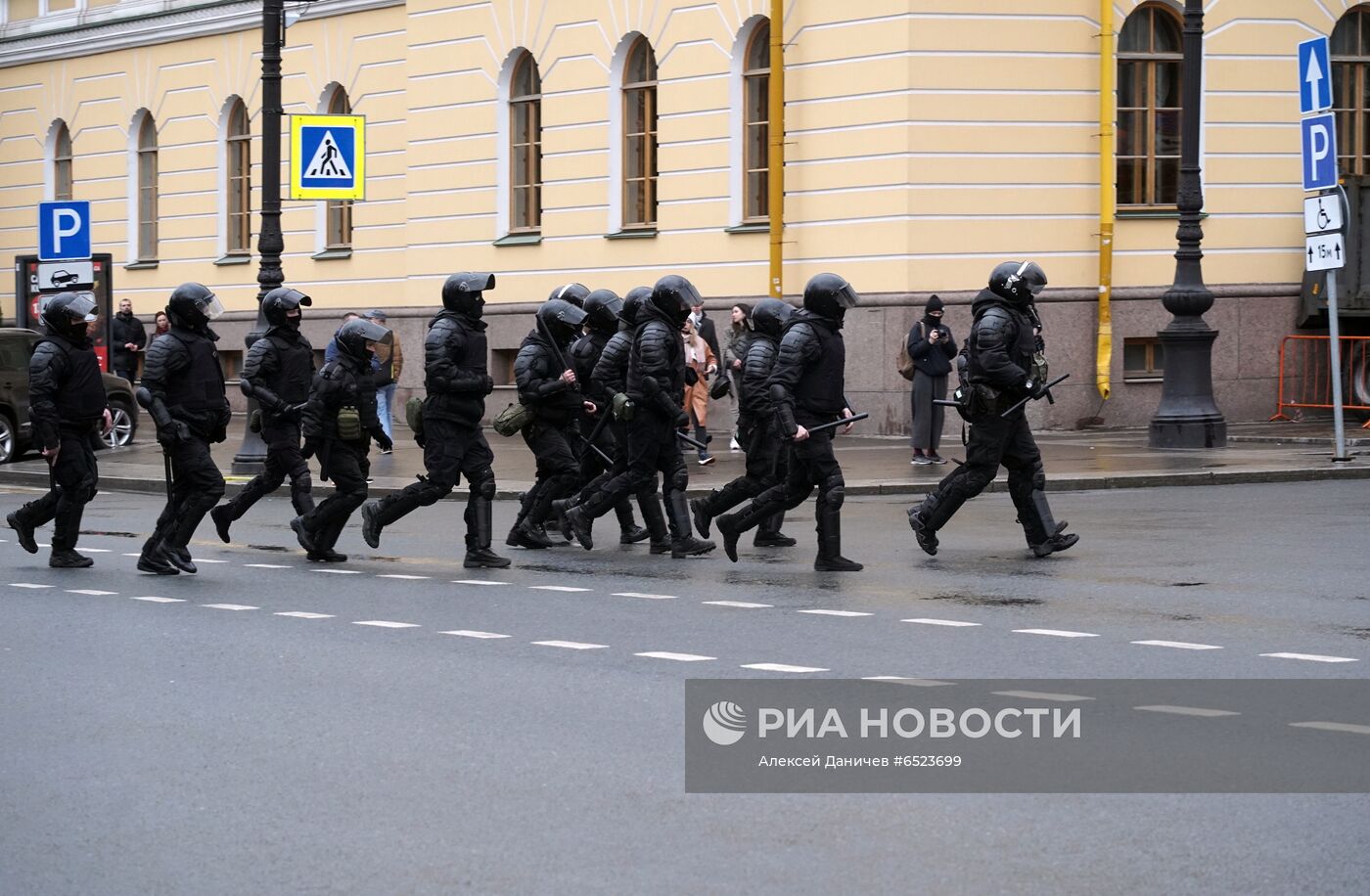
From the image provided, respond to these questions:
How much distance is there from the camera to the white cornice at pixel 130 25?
3597 centimetres

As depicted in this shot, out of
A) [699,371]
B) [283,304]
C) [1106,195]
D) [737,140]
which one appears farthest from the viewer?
[737,140]

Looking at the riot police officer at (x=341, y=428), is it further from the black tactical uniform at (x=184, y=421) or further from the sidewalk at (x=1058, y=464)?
the sidewalk at (x=1058, y=464)

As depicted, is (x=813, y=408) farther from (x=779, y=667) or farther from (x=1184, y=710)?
(x=1184, y=710)

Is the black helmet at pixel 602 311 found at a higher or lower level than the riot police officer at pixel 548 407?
higher

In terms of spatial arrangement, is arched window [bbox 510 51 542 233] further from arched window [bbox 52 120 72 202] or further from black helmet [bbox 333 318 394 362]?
black helmet [bbox 333 318 394 362]

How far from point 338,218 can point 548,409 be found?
20.8 metres

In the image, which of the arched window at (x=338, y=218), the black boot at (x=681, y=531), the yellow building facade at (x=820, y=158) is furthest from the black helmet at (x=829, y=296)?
the arched window at (x=338, y=218)

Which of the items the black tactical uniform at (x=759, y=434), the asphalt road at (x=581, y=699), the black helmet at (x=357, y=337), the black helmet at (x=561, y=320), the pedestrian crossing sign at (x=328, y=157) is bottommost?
the asphalt road at (x=581, y=699)

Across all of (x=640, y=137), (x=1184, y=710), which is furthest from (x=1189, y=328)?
(x=1184, y=710)

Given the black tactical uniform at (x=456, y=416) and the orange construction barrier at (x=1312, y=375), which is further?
the orange construction barrier at (x=1312, y=375)

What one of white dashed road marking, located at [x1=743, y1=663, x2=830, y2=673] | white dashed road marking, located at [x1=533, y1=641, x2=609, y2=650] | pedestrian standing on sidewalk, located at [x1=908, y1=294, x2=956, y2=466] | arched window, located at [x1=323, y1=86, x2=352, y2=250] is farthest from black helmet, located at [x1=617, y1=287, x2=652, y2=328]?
arched window, located at [x1=323, y1=86, x2=352, y2=250]

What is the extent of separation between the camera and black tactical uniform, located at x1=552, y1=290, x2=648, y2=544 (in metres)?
15.7

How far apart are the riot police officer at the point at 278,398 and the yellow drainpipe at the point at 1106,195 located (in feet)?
42.0

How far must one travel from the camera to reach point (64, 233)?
24406 mm
